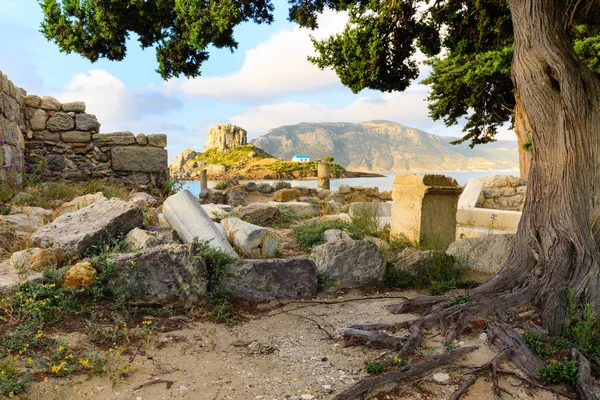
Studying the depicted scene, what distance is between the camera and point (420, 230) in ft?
25.8

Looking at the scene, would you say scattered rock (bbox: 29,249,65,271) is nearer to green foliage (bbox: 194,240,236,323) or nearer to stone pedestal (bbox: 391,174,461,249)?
green foliage (bbox: 194,240,236,323)

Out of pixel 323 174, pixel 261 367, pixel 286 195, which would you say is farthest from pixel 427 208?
pixel 323 174

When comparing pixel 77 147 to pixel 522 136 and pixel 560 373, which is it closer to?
pixel 560 373

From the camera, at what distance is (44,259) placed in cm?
488

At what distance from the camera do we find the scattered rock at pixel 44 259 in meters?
4.84

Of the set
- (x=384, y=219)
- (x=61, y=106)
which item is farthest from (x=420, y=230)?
(x=61, y=106)

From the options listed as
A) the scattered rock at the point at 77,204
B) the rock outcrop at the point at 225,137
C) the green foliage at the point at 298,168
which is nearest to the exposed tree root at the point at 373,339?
the scattered rock at the point at 77,204

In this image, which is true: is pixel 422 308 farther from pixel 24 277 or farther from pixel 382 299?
pixel 24 277

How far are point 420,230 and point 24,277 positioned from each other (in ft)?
19.5

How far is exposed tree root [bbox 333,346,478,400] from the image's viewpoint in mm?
3246

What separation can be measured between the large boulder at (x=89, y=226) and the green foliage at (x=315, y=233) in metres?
2.75

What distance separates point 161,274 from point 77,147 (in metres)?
8.35

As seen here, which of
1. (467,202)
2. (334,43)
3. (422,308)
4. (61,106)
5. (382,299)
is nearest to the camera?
(422,308)

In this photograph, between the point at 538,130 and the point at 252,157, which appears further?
the point at 252,157
